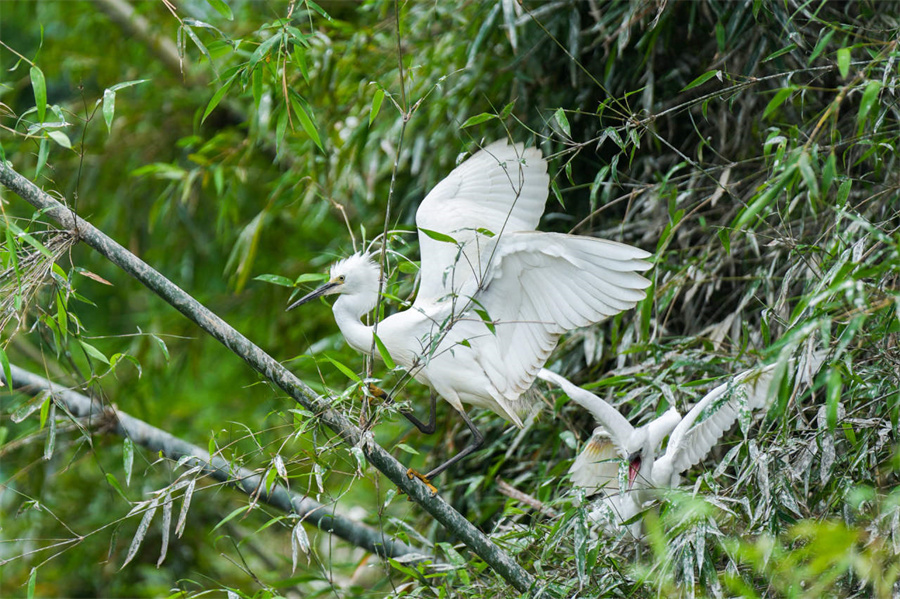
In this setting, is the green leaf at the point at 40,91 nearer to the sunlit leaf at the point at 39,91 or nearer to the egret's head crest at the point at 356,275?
the sunlit leaf at the point at 39,91

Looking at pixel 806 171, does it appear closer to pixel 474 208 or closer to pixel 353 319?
pixel 474 208

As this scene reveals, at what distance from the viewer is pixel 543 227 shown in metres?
2.75

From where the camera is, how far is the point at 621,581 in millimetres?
1656

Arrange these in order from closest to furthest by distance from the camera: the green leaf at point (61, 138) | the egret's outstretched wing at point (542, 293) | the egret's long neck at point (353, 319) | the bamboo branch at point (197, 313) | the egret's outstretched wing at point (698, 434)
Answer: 1. the green leaf at point (61, 138)
2. the bamboo branch at point (197, 313)
3. the egret's outstretched wing at point (542, 293)
4. the egret's outstretched wing at point (698, 434)
5. the egret's long neck at point (353, 319)

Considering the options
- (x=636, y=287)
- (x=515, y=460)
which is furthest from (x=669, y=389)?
(x=515, y=460)

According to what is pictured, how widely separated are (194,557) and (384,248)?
286 centimetres

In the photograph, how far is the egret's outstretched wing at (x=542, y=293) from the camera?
1699 mm

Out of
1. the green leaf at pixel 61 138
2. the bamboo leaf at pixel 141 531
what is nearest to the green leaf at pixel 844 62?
the green leaf at pixel 61 138

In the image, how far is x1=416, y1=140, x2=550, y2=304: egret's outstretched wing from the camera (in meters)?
1.88

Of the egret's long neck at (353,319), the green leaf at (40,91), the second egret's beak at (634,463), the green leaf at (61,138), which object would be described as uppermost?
the green leaf at (40,91)

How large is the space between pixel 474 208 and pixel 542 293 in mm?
284

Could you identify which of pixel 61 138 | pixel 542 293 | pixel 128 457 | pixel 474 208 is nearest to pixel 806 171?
pixel 542 293

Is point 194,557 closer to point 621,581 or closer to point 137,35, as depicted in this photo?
point 137,35

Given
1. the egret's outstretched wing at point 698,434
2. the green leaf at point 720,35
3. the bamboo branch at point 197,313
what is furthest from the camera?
the green leaf at point 720,35
